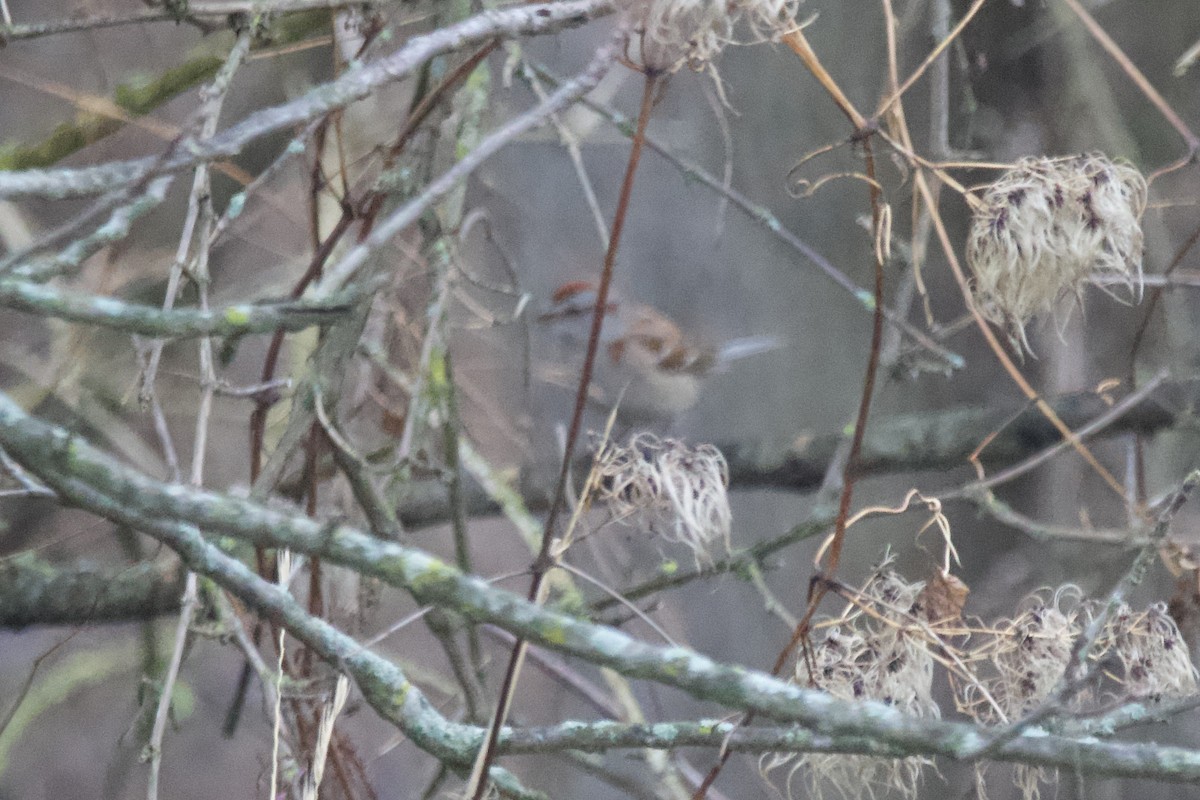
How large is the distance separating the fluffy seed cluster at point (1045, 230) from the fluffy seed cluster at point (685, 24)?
0.22 m

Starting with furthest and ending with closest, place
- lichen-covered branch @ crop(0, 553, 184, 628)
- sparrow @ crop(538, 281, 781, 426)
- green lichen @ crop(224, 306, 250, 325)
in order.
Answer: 1. sparrow @ crop(538, 281, 781, 426)
2. lichen-covered branch @ crop(0, 553, 184, 628)
3. green lichen @ crop(224, 306, 250, 325)

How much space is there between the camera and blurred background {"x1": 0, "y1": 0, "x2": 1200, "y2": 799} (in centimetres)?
165

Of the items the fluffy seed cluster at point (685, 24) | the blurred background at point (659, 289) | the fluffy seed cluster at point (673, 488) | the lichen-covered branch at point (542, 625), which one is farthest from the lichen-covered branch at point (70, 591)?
the fluffy seed cluster at point (685, 24)

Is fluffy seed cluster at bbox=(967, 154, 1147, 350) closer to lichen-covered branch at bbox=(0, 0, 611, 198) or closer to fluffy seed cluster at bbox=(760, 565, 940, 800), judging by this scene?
fluffy seed cluster at bbox=(760, 565, 940, 800)

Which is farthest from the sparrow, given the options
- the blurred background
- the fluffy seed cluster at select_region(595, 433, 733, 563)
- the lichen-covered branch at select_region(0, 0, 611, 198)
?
the lichen-covered branch at select_region(0, 0, 611, 198)

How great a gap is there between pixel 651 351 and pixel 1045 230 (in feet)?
4.91

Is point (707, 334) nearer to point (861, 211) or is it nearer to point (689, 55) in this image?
point (861, 211)

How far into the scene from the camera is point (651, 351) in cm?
226

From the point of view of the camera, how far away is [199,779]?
6.09 ft

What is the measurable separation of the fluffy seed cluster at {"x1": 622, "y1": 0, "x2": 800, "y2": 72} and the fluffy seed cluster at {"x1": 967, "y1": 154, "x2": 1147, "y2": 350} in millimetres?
218

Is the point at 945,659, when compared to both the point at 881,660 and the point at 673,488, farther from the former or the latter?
the point at 673,488

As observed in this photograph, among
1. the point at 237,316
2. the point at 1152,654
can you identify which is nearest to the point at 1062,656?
the point at 1152,654

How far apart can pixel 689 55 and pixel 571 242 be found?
59.1 inches

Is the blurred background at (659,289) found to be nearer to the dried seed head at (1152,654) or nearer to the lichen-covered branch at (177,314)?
the dried seed head at (1152,654)
